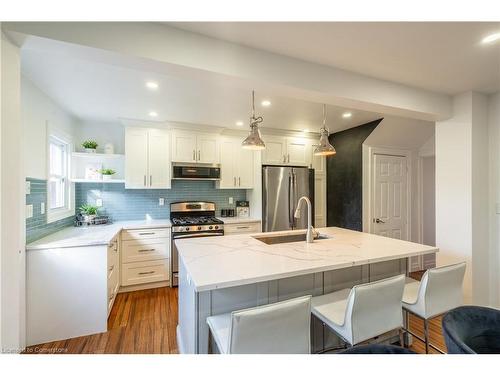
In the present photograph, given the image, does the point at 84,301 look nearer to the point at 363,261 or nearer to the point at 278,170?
the point at 363,261

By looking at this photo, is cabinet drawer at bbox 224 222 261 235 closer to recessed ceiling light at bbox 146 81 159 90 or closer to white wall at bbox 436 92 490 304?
recessed ceiling light at bbox 146 81 159 90

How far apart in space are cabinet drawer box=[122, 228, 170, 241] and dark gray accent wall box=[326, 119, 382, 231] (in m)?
2.88

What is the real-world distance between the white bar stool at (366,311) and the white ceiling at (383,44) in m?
1.52

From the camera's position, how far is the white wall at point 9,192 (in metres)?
1.20

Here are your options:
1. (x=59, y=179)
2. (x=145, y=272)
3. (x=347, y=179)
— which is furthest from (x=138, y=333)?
(x=347, y=179)

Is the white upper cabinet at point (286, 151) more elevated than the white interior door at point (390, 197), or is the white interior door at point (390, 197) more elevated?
the white upper cabinet at point (286, 151)

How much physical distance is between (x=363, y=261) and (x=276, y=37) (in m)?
1.60

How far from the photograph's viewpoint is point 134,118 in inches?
129

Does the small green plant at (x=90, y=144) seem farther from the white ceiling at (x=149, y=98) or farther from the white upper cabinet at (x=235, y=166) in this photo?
the white upper cabinet at (x=235, y=166)

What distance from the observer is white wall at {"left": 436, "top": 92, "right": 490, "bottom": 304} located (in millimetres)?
2369

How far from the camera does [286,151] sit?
13.2 ft

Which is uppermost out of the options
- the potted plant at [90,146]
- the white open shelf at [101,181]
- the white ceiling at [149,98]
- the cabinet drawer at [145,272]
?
the white ceiling at [149,98]

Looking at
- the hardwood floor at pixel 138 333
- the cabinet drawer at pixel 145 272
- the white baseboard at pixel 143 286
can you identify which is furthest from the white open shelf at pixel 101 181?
the hardwood floor at pixel 138 333
